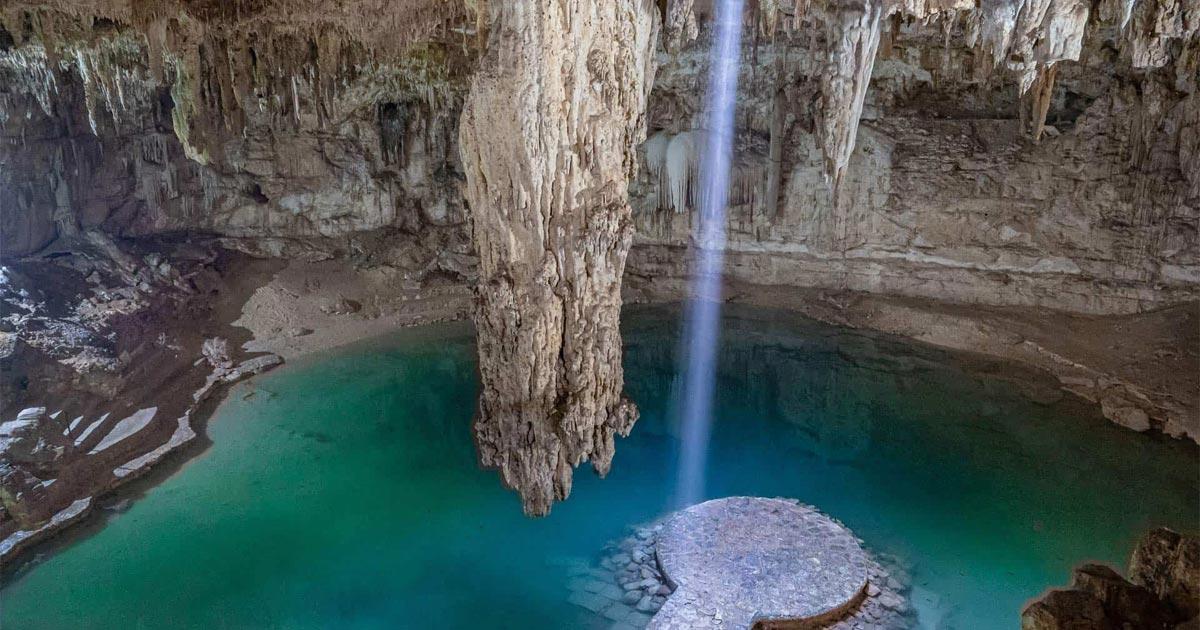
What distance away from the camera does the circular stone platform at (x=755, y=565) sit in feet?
17.3

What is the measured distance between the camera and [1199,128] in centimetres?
842

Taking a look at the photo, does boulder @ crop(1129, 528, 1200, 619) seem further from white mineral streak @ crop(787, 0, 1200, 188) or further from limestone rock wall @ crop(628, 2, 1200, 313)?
limestone rock wall @ crop(628, 2, 1200, 313)

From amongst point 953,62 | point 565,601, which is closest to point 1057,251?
point 953,62

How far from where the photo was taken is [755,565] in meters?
5.72

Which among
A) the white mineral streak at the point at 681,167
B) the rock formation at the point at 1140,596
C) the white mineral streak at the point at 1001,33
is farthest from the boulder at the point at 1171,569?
the white mineral streak at the point at 681,167

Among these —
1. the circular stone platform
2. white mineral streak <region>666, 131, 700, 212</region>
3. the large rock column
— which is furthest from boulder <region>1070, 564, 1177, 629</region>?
white mineral streak <region>666, 131, 700, 212</region>

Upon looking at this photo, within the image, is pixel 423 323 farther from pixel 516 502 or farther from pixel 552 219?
pixel 552 219

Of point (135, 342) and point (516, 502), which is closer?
point (516, 502)

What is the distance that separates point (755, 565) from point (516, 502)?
2.21 m

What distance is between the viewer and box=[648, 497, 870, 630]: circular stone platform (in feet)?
17.3

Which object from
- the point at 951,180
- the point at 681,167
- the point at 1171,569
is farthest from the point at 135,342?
the point at 951,180

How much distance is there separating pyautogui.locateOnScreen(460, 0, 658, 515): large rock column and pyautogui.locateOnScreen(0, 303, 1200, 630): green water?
205 centimetres

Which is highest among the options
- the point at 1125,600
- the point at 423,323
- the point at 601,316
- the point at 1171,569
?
the point at 601,316

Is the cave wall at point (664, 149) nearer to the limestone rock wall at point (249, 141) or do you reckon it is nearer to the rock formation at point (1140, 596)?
the limestone rock wall at point (249, 141)
